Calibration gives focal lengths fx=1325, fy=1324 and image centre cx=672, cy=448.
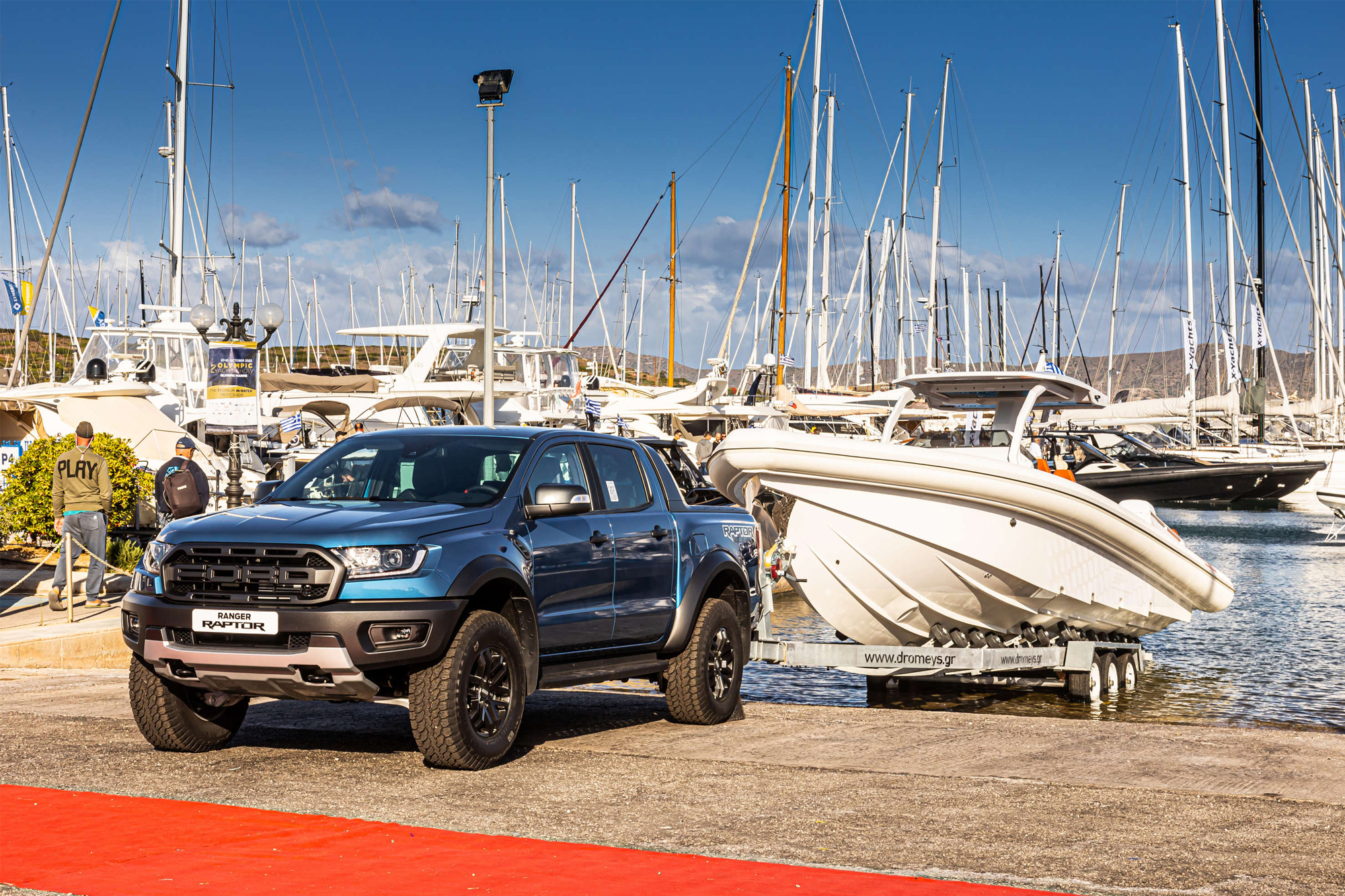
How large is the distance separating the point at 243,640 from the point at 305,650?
0.37 metres

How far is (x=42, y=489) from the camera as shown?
18469 millimetres

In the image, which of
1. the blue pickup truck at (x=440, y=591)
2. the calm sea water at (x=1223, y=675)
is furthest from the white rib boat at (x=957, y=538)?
the blue pickup truck at (x=440, y=591)

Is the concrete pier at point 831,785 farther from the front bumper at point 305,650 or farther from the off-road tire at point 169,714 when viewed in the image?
the front bumper at point 305,650

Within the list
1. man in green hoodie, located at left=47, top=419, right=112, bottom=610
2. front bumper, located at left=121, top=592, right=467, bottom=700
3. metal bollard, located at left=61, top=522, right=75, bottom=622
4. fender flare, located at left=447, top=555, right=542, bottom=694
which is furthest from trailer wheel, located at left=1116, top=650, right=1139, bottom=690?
man in green hoodie, located at left=47, top=419, right=112, bottom=610

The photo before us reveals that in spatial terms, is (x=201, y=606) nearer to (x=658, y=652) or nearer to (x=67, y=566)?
(x=658, y=652)

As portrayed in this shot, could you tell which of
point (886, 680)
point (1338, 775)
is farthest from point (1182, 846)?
point (886, 680)

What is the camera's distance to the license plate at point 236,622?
267 inches

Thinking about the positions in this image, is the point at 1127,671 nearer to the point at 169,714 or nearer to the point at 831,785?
the point at 831,785

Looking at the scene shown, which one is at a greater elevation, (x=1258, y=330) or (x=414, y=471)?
(x=1258, y=330)

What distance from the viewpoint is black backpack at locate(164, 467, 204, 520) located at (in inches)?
637

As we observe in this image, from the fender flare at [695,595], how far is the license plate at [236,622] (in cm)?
296

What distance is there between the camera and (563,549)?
26.3 ft

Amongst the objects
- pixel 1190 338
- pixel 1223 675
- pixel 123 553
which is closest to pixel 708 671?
pixel 1223 675

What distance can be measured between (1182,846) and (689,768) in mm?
2775
